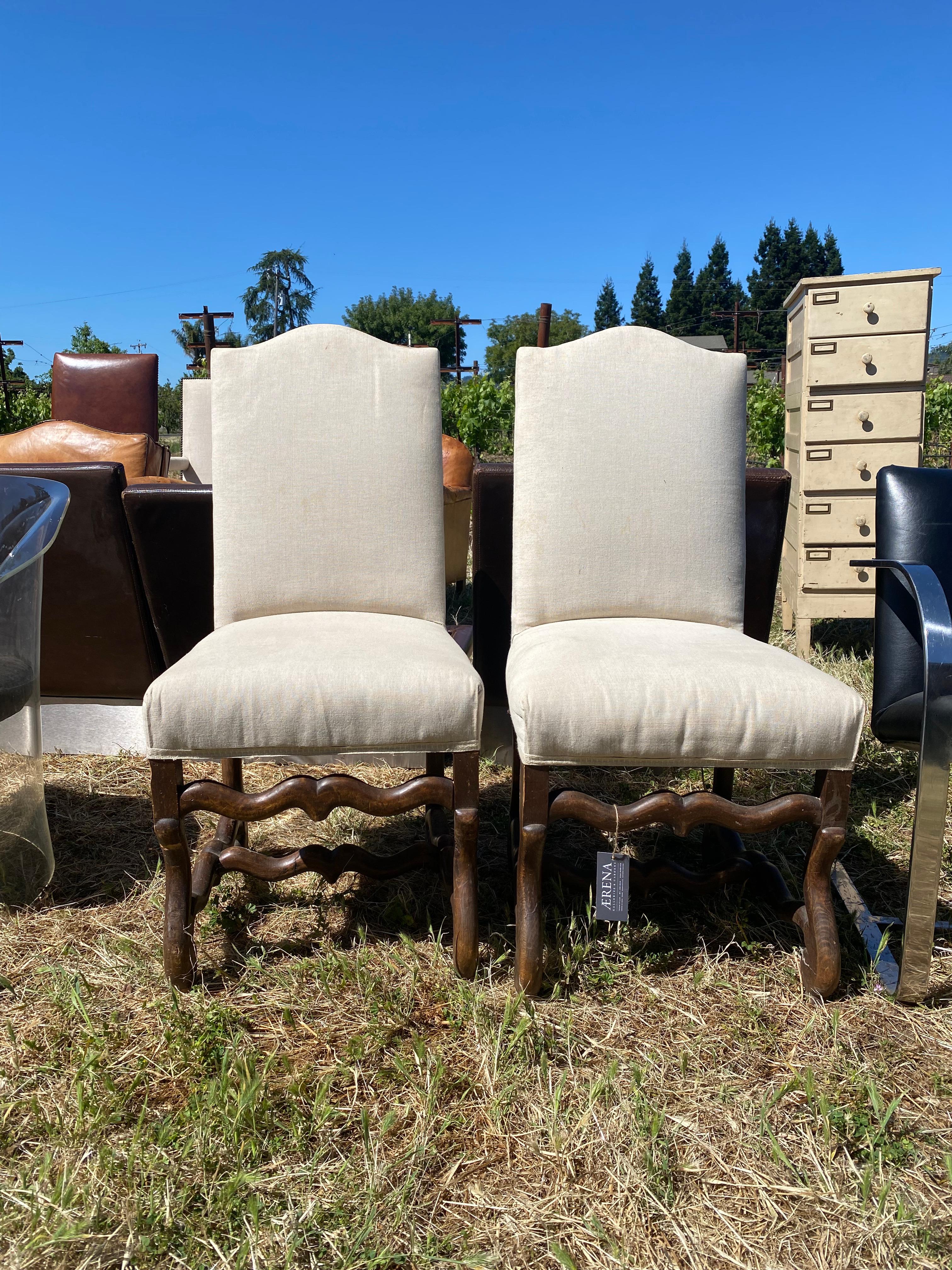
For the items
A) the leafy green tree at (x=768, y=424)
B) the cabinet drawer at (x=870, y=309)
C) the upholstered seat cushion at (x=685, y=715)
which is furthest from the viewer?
the leafy green tree at (x=768, y=424)

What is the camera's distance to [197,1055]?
1425 millimetres

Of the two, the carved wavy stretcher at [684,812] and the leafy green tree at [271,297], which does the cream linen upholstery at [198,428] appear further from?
the leafy green tree at [271,297]

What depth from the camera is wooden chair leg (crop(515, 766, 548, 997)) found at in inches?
61.2

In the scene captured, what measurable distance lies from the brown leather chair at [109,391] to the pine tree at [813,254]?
6042 cm

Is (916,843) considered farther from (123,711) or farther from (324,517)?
(123,711)

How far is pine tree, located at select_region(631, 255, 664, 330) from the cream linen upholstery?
217ft

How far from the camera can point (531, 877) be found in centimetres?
158

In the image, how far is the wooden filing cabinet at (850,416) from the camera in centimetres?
362

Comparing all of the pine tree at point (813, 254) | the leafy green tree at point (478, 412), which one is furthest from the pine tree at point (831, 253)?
the leafy green tree at point (478, 412)

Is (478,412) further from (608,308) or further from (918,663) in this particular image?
(608,308)

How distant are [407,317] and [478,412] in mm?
42751

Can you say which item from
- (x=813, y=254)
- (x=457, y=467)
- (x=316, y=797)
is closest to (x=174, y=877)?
(x=316, y=797)

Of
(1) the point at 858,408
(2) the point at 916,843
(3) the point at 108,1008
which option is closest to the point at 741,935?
(2) the point at 916,843

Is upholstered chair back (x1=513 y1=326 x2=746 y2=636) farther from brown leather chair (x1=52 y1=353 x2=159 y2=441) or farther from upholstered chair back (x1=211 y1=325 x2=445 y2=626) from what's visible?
brown leather chair (x1=52 y1=353 x2=159 y2=441)
